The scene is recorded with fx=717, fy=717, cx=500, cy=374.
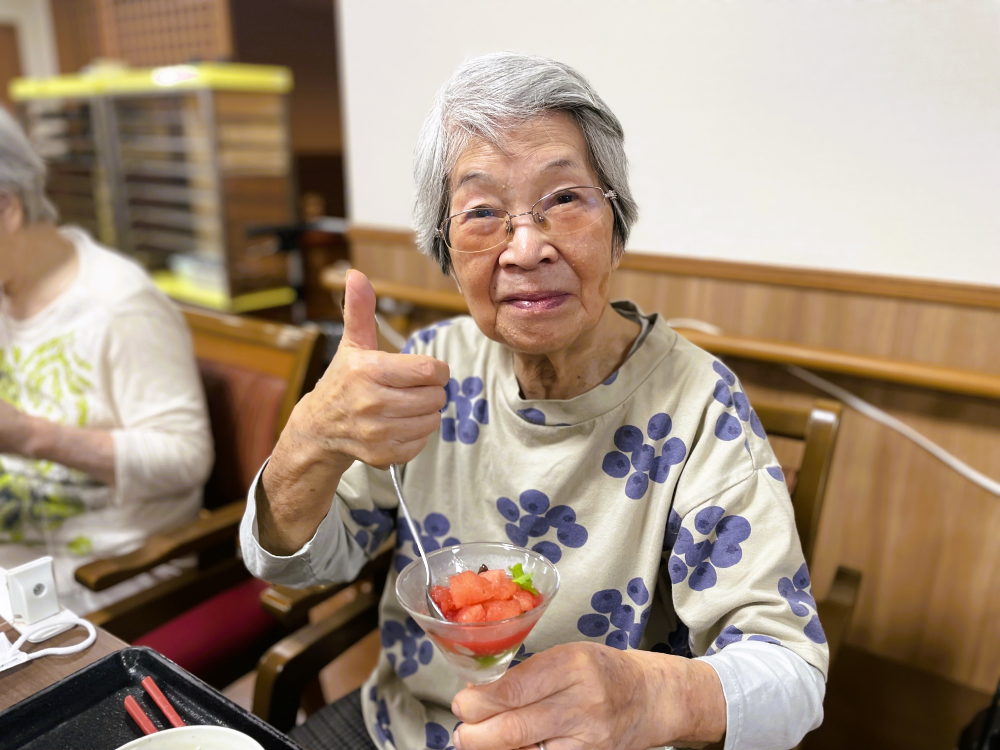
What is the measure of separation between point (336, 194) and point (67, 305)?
12.6 feet

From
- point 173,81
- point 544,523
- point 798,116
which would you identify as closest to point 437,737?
point 544,523

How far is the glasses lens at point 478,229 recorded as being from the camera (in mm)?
963

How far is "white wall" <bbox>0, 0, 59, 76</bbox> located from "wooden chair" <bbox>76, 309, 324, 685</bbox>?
18.5ft

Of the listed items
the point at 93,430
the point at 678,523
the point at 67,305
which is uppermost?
the point at 67,305

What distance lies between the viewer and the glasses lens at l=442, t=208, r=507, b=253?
0.96 metres

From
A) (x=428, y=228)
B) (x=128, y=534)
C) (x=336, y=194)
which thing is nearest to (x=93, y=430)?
(x=128, y=534)

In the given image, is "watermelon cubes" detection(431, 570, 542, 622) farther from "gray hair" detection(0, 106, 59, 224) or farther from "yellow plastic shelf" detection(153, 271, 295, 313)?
"yellow plastic shelf" detection(153, 271, 295, 313)

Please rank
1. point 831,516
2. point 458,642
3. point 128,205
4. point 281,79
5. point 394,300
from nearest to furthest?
point 458,642
point 831,516
point 394,300
point 281,79
point 128,205

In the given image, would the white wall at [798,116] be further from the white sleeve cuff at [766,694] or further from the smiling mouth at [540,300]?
the white sleeve cuff at [766,694]

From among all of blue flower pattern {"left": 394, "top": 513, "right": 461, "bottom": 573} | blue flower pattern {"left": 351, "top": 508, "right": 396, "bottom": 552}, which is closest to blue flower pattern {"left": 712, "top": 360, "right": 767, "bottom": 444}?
blue flower pattern {"left": 394, "top": 513, "right": 461, "bottom": 573}

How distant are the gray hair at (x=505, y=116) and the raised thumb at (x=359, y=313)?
252 millimetres

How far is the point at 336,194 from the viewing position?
522 centimetres

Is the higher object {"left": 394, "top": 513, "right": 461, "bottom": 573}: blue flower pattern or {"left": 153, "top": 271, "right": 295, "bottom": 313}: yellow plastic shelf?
{"left": 394, "top": 513, "right": 461, "bottom": 573}: blue flower pattern

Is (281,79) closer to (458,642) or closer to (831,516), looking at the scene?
(831,516)
